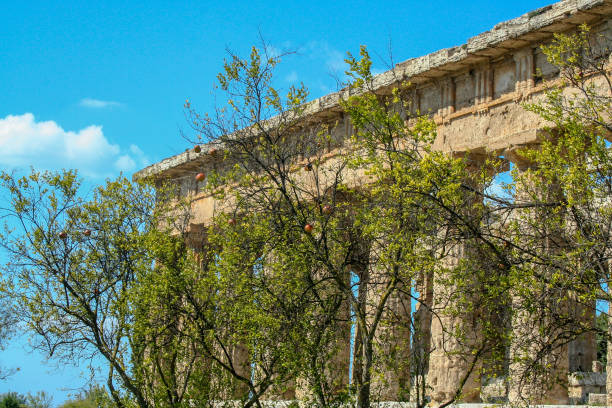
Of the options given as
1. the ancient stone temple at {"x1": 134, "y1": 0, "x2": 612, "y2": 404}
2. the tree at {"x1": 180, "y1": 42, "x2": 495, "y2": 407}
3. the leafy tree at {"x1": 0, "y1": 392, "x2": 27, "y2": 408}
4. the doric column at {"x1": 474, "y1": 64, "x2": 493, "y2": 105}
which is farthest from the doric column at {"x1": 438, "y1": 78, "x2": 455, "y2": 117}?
the leafy tree at {"x1": 0, "y1": 392, "x2": 27, "y2": 408}

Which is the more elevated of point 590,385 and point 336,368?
point 336,368

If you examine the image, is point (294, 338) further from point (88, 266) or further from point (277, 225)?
point (88, 266)

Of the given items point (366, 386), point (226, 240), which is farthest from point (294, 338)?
point (226, 240)

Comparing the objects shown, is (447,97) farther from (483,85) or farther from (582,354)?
(582,354)

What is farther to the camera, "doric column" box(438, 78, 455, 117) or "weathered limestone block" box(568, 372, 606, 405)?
"weathered limestone block" box(568, 372, 606, 405)

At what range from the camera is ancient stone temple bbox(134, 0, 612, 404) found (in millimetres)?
14000

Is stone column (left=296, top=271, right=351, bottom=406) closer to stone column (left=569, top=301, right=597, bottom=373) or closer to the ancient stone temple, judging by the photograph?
the ancient stone temple

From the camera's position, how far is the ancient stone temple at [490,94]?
1400 cm

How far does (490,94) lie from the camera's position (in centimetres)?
1555

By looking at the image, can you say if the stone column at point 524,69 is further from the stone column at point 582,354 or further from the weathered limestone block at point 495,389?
the stone column at point 582,354

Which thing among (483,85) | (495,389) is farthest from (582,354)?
(483,85)

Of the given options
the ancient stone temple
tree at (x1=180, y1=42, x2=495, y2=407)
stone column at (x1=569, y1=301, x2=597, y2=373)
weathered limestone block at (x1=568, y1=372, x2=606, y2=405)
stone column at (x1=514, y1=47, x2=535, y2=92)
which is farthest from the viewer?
stone column at (x1=569, y1=301, x2=597, y2=373)

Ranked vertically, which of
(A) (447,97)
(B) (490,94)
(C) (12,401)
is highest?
(A) (447,97)

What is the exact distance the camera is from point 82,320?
46.6 ft
